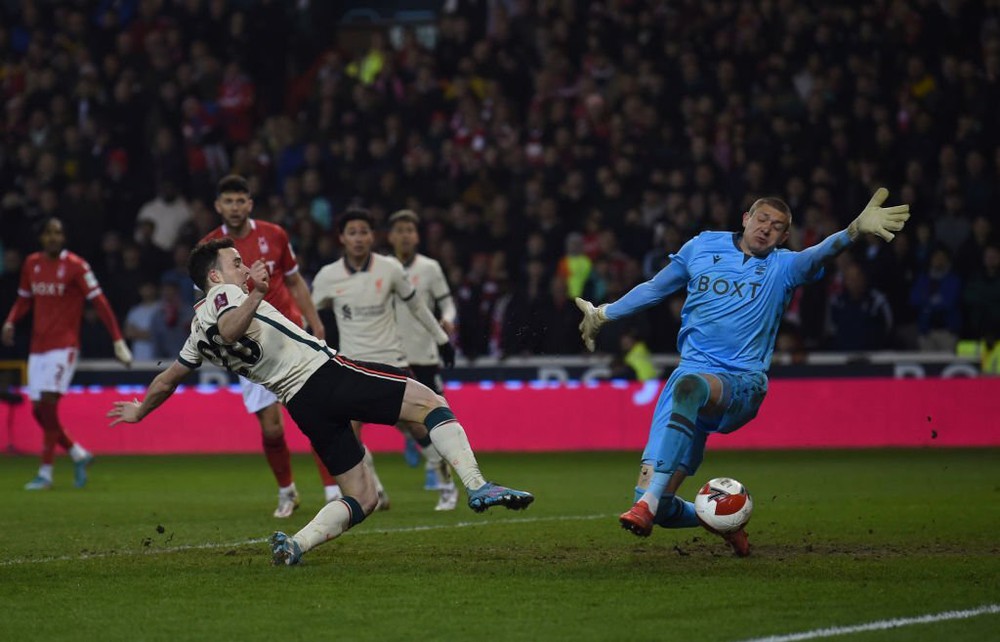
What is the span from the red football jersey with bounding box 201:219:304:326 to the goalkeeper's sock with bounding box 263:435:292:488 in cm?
96

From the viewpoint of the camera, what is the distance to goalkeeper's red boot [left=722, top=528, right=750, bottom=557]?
882 cm

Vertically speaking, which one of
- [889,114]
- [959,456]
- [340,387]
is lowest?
[959,456]

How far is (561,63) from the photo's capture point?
22.6 m

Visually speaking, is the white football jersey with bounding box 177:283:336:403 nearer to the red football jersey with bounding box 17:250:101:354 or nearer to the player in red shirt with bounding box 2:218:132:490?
the player in red shirt with bounding box 2:218:132:490

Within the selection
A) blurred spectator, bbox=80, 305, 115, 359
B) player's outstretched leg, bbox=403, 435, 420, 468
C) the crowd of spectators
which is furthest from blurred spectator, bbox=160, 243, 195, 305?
player's outstretched leg, bbox=403, 435, 420, 468

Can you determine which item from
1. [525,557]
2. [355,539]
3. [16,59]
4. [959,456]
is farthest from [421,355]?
[16,59]

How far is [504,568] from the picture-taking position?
8.58 m

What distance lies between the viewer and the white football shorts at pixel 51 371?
49.1 feet

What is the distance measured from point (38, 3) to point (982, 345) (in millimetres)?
16109

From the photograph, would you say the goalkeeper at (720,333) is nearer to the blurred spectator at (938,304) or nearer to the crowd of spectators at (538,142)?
the crowd of spectators at (538,142)

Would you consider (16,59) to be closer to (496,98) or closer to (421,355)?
(496,98)

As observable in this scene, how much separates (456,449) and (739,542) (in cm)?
177

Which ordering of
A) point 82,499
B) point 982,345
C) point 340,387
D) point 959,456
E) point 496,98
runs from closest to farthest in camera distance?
point 340,387 < point 82,499 < point 959,456 < point 982,345 < point 496,98

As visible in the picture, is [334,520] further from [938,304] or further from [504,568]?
[938,304]
